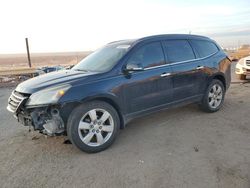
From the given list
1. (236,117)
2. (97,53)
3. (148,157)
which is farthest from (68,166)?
(236,117)

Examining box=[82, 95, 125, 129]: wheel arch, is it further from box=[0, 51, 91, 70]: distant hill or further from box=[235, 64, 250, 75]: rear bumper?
box=[0, 51, 91, 70]: distant hill

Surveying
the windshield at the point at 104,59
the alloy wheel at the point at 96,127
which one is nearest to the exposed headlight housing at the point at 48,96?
the alloy wheel at the point at 96,127

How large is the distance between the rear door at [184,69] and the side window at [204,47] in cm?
21

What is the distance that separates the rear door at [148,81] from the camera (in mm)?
4363

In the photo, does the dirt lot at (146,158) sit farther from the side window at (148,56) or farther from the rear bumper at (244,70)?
the rear bumper at (244,70)

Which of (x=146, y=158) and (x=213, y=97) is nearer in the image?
(x=146, y=158)

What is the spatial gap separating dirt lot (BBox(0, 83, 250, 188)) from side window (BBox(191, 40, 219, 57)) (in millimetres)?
1465

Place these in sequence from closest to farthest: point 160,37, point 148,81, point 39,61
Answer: point 148,81
point 160,37
point 39,61

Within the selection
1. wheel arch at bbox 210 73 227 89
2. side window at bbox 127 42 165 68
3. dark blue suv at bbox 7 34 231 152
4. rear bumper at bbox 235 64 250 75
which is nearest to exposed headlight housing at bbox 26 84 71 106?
dark blue suv at bbox 7 34 231 152

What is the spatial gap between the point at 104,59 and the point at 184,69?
1.63 m

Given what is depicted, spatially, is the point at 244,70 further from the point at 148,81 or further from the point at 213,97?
the point at 148,81

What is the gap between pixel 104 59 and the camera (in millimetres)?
4770

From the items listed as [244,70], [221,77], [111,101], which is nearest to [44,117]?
[111,101]

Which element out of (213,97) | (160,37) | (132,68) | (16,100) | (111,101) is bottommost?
(213,97)
